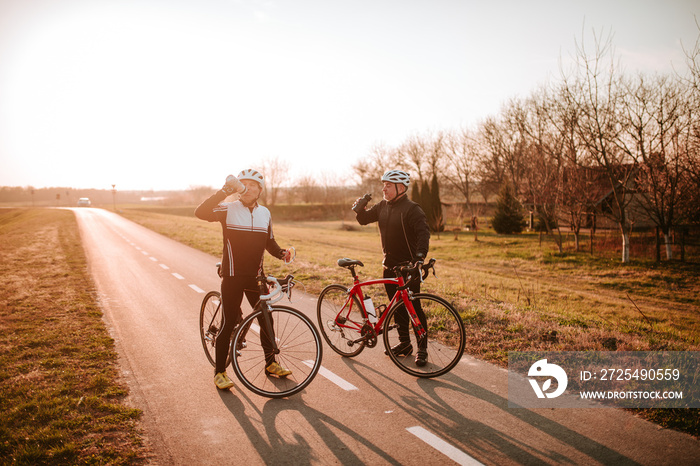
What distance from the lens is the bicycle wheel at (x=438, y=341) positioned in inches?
181

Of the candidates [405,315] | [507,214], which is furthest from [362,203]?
[507,214]

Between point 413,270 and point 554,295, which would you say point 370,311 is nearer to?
point 413,270

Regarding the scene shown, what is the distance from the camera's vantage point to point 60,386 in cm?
435

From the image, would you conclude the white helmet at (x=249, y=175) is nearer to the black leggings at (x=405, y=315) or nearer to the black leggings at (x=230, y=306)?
the black leggings at (x=230, y=306)

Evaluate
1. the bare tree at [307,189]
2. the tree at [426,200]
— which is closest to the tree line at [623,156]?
the tree at [426,200]

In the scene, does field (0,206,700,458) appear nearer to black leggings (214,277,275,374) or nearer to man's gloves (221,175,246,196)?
black leggings (214,277,275,374)

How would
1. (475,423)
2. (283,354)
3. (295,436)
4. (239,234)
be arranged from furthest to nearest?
(283,354) < (239,234) < (475,423) < (295,436)

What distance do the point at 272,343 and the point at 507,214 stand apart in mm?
37268

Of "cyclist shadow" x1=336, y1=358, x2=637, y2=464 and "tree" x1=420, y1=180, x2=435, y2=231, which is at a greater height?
"tree" x1=420, y1=180, x2=435, y2=231

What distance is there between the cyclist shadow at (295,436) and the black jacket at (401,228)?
202cm

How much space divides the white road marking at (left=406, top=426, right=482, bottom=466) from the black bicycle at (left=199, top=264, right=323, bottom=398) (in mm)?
1279

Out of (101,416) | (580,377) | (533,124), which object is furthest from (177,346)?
(533,124)

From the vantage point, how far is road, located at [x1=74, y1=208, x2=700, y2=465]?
125 inches

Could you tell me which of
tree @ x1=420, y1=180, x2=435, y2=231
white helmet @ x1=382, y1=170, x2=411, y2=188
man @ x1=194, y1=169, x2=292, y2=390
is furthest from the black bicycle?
tree @ x1=420, y1=180, x2=435, y2=231
